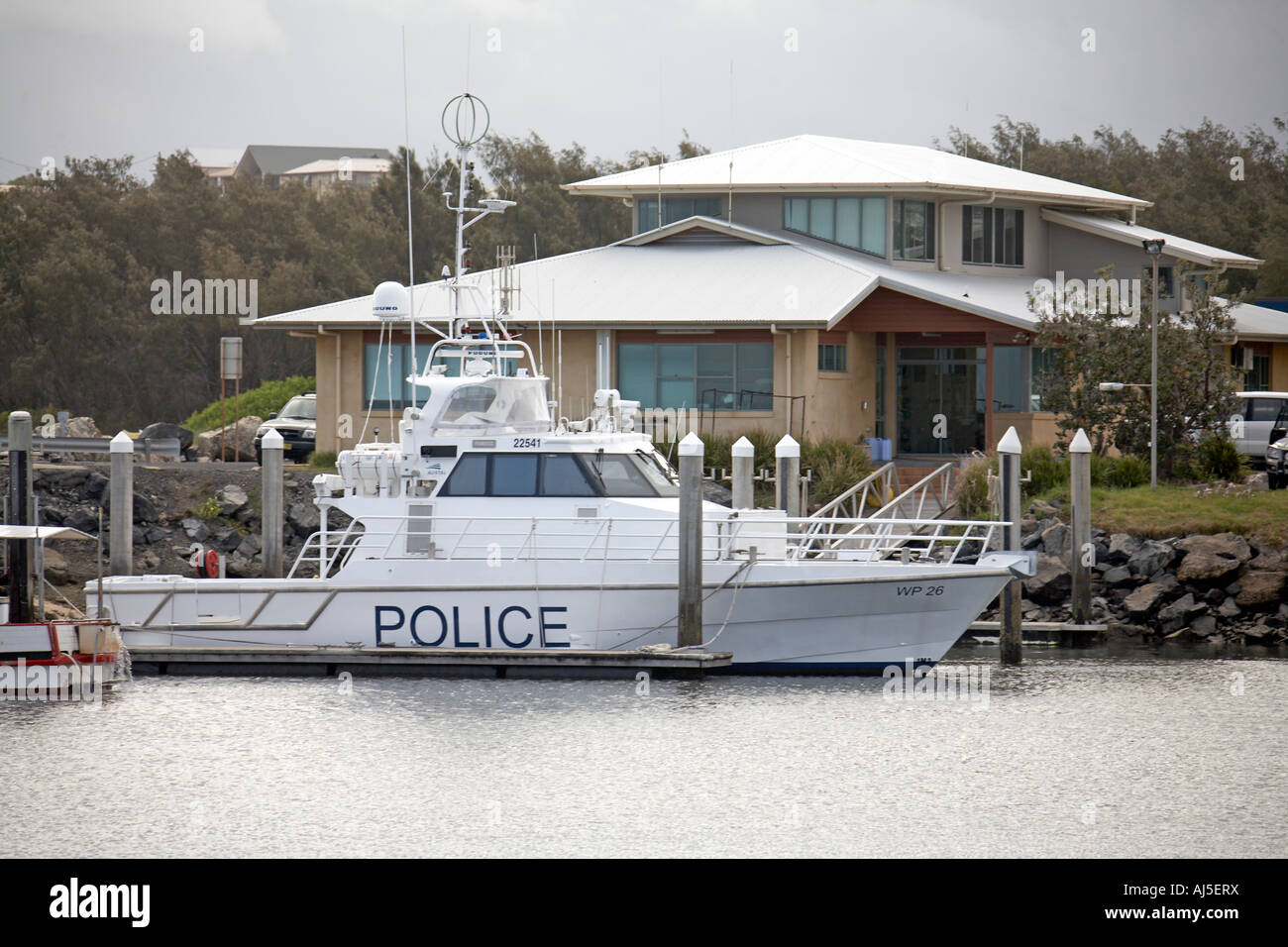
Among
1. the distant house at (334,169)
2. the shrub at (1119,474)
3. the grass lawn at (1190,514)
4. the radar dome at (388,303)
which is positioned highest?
the distant house at (334,169)

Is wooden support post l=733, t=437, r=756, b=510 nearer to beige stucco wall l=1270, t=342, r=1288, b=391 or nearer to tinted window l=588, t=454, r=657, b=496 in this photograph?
tinted window l=588, t=454, r=657, b=496

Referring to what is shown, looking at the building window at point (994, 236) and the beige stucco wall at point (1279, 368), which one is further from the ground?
the building window at point (994, 236)

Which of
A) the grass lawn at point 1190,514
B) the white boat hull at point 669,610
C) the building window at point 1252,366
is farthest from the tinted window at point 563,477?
the building window at point 1252,366

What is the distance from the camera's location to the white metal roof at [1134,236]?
3947cm

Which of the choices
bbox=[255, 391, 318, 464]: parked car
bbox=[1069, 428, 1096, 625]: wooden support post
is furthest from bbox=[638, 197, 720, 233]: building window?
bbox=[1069, 428, 1096, 625]: wooden support post

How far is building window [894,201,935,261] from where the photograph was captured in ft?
126

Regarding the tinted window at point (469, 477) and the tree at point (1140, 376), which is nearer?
the tinted window at point (469, 477)

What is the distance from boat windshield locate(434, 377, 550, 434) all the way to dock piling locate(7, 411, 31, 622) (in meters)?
5.45

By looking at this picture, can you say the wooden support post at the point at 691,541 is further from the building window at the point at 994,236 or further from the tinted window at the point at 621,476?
the building window at the point at 994,236

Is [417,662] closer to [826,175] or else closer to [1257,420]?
[1257,420]

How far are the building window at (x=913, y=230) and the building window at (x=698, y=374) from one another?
18.5 feet

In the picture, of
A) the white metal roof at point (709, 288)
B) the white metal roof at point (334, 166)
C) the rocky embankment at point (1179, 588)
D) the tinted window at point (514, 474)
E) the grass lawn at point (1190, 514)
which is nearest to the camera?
the tinted window at point (514, 474)

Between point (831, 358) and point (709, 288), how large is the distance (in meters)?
2.85
